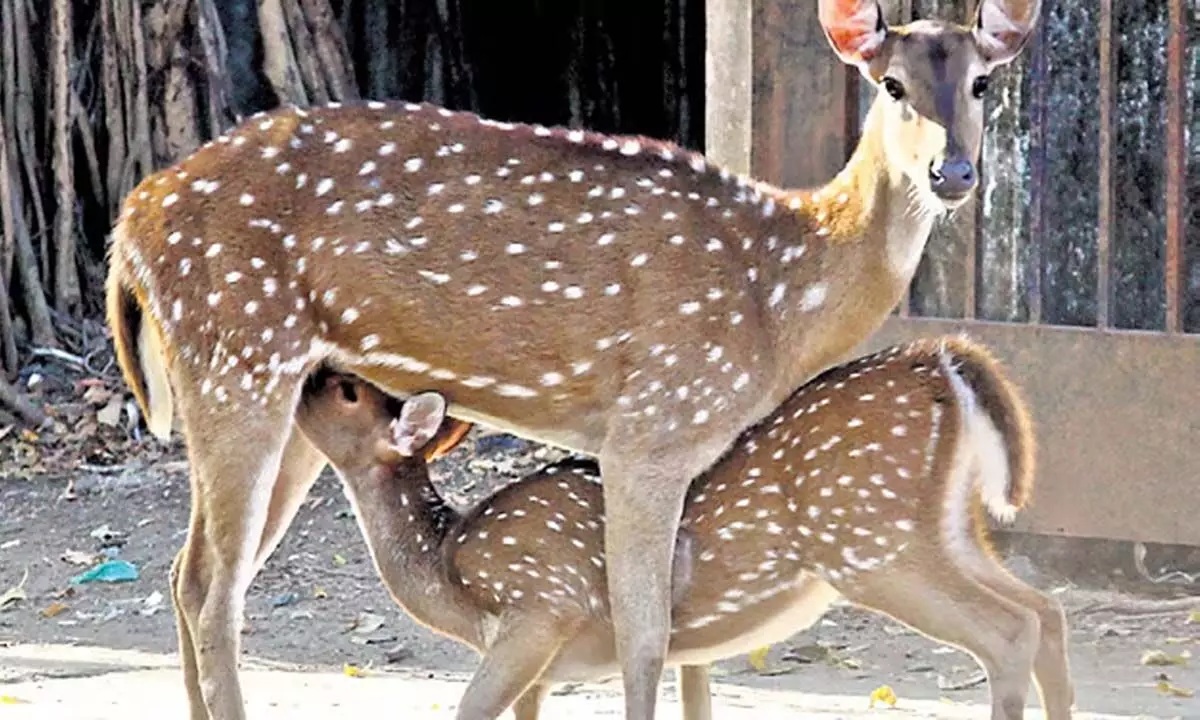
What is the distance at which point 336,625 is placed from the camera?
8789 mm

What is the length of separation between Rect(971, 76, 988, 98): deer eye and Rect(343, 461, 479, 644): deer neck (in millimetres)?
1787

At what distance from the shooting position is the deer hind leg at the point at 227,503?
6539mm

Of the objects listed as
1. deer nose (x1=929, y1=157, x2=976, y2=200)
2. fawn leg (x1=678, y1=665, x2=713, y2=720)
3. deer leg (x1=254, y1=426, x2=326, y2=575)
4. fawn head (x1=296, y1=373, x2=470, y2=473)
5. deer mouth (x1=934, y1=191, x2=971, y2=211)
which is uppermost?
deer nose (x1=929, y1=157, x2=976, y2=200)

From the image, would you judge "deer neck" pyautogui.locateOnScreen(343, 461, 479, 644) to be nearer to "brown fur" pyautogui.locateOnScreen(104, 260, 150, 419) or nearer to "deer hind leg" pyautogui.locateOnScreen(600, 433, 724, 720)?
"deer hind leg" pyautogui.locateOnScreen(600, 433, 724, 720)

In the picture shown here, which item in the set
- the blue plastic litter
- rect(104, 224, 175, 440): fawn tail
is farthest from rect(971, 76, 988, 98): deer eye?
Answer: the blue plastic litter

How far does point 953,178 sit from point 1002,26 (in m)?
0.56

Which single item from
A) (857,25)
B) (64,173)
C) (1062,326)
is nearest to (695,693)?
(857,25)

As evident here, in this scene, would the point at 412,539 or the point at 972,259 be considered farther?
the point at 972,259

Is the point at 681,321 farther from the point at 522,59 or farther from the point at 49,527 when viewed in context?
the point at 522,59

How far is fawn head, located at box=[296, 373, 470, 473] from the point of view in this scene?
6.87 m

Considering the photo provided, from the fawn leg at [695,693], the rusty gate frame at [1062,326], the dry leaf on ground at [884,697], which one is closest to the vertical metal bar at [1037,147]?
the rusty gate frame at [1062,326]

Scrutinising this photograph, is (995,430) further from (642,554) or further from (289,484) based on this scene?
(289,484)

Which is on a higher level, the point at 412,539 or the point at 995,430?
the point at 995,430

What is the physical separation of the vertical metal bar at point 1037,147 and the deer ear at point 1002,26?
1.82 m
